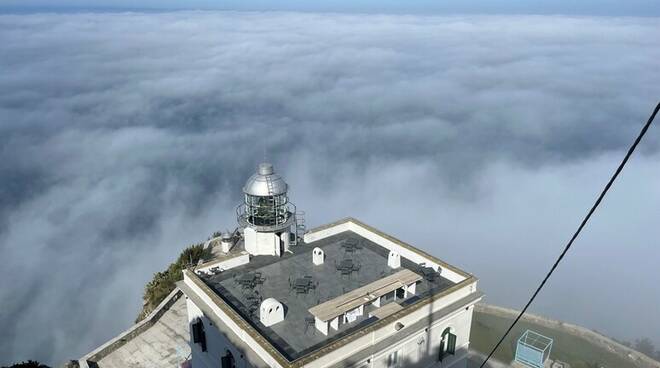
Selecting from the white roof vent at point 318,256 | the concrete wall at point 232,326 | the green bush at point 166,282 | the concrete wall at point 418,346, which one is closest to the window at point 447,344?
the concrete wall at point 418,346

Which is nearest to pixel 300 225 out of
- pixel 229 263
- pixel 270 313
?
pixel 229 263

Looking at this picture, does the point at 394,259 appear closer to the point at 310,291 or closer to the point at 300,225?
the point at 310,291

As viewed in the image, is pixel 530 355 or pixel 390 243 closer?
pixel 390 243

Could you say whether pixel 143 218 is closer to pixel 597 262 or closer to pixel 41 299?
pixel 41 299

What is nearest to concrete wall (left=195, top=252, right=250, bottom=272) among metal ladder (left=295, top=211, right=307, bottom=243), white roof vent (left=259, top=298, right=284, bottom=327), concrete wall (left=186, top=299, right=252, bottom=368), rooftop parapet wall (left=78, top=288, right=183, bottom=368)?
concrete wall (left=186, top=299, right=252, bottom=368)

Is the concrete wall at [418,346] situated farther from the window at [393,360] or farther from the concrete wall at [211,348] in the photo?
the concrete wall at [211,348]

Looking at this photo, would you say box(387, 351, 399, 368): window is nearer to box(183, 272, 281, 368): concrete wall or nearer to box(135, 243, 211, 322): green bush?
box(183, 272, 281, 368): concrete wall
